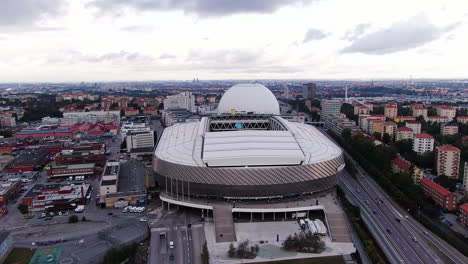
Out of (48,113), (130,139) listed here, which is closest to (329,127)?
(130,139)

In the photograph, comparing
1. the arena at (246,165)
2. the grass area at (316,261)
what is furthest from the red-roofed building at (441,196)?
the grass area at (316,261)

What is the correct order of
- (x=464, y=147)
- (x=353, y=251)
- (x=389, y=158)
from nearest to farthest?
(x=353, y=251), (x=389, y=158), (x=464, y=147)

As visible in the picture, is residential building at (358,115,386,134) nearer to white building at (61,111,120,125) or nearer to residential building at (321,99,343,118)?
residential building at (321,99,343,118)

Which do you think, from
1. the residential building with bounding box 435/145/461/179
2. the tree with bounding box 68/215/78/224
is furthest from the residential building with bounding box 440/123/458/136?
the tree with bounding box 68/215/78/224

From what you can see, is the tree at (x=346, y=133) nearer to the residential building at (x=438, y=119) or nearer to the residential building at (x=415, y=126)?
the residential building at (x=415, y=126)

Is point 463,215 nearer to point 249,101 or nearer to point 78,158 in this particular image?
point 249,101

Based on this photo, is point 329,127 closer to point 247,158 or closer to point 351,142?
point 351,142


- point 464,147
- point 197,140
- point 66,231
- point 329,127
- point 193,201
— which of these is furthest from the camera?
point 329,127
